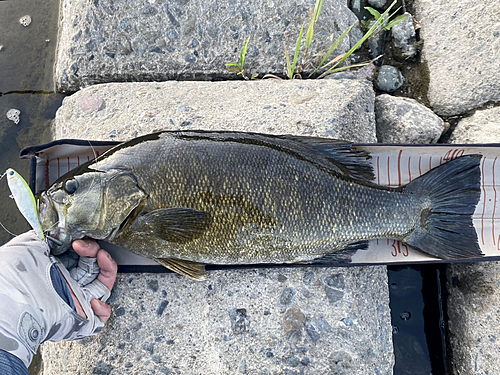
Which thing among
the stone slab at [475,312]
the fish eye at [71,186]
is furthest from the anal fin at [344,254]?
the fish eye at [71,186]

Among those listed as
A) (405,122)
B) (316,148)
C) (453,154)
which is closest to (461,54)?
(405,122)

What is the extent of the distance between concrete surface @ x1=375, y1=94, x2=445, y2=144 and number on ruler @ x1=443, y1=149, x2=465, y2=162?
30 cm

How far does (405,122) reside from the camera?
8.84ft

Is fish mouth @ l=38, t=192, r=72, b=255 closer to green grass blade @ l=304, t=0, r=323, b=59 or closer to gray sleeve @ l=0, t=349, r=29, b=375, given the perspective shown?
gray sleeve @ l=0, t=349, r=29, b=375

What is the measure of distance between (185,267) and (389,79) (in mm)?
2339

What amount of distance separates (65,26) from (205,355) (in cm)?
290

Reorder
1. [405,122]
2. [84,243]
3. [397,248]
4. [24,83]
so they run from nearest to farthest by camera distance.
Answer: [84,243] < [397,248] < [405,122] < [24,83]

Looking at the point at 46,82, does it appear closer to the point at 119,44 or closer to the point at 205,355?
the point at 119,44

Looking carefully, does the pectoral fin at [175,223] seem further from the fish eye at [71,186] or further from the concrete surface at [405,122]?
the concrete surface at [405,122]

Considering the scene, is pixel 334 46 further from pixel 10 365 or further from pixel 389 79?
pixel 10 365

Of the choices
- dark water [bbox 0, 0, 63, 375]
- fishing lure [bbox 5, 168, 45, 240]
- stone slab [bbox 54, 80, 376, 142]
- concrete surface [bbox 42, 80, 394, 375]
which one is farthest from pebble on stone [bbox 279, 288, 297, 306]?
dark water [bbox 0, 0, 63, 375]

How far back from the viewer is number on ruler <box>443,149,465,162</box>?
7.93ft

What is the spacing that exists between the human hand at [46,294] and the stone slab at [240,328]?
17 cm

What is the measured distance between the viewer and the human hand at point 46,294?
5.96 feet
